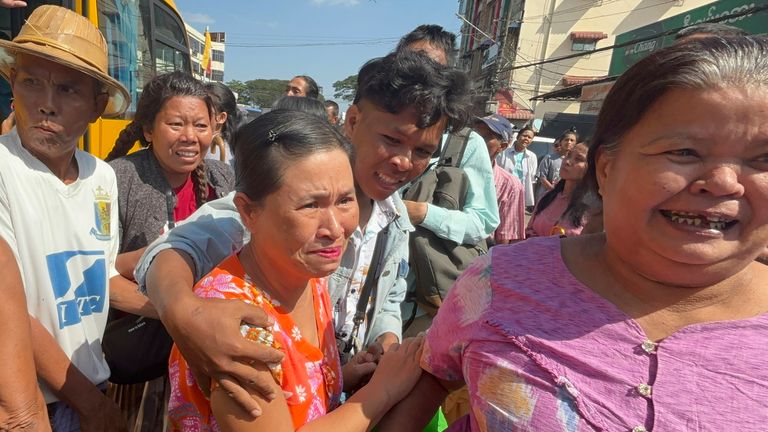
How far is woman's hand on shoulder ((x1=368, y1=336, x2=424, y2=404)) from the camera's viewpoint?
127 centimetres

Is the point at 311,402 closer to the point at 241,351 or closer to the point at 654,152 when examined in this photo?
the point at 241,351

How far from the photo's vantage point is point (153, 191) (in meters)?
2.28

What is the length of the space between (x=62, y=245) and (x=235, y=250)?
527mm

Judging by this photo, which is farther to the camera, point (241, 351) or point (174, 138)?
point (174, 138)

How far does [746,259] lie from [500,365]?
1.77ft

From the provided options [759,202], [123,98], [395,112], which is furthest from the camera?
[123,98]

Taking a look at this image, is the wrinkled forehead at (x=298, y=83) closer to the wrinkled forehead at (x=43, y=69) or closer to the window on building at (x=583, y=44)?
the wrinkled forehead at (x=43, y=69)

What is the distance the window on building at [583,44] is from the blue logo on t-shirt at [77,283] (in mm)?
30114

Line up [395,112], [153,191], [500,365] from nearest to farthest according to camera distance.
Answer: [500,365], [395,112], [153,191]

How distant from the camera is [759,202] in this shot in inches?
34.9

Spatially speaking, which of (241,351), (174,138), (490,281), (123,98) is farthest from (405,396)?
(174,138)

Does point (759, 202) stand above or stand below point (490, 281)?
above

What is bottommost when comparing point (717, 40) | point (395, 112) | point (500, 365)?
point (500, 365)

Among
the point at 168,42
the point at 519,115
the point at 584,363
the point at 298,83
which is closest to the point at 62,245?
the point at 584,363
